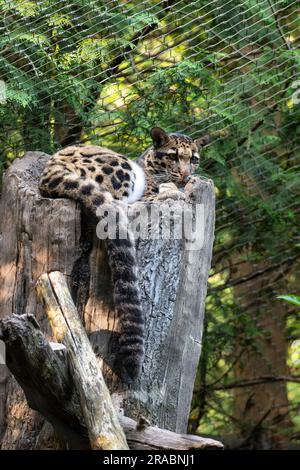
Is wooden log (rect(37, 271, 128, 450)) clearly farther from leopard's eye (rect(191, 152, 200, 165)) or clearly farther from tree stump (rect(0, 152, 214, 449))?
leopard's eye (rect(191, 152, 200, 165))

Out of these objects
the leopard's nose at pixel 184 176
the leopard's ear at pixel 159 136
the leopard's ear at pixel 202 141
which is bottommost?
the leopard's nose at pixel 184 176

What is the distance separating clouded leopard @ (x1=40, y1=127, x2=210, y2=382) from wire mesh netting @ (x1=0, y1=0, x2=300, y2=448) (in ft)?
1.61

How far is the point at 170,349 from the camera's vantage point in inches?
182

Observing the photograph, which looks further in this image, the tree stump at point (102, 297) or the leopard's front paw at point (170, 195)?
the leopard's front paw at point (170, 195)

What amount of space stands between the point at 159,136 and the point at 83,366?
250 centimetres

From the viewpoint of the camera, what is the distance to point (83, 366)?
407cm

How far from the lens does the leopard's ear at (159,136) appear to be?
6.12 meters

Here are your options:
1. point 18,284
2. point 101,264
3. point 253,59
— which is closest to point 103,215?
point 101,264

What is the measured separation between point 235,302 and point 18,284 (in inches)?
151

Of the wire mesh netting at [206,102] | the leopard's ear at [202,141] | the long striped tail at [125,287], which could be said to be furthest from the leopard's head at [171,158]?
the long striped tail at [125,287]

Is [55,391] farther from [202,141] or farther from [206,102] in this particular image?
[206,102]

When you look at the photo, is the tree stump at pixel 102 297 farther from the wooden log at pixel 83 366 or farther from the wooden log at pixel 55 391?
the wooden log at pixel 55 391

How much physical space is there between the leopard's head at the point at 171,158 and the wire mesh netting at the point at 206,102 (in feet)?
1.74
